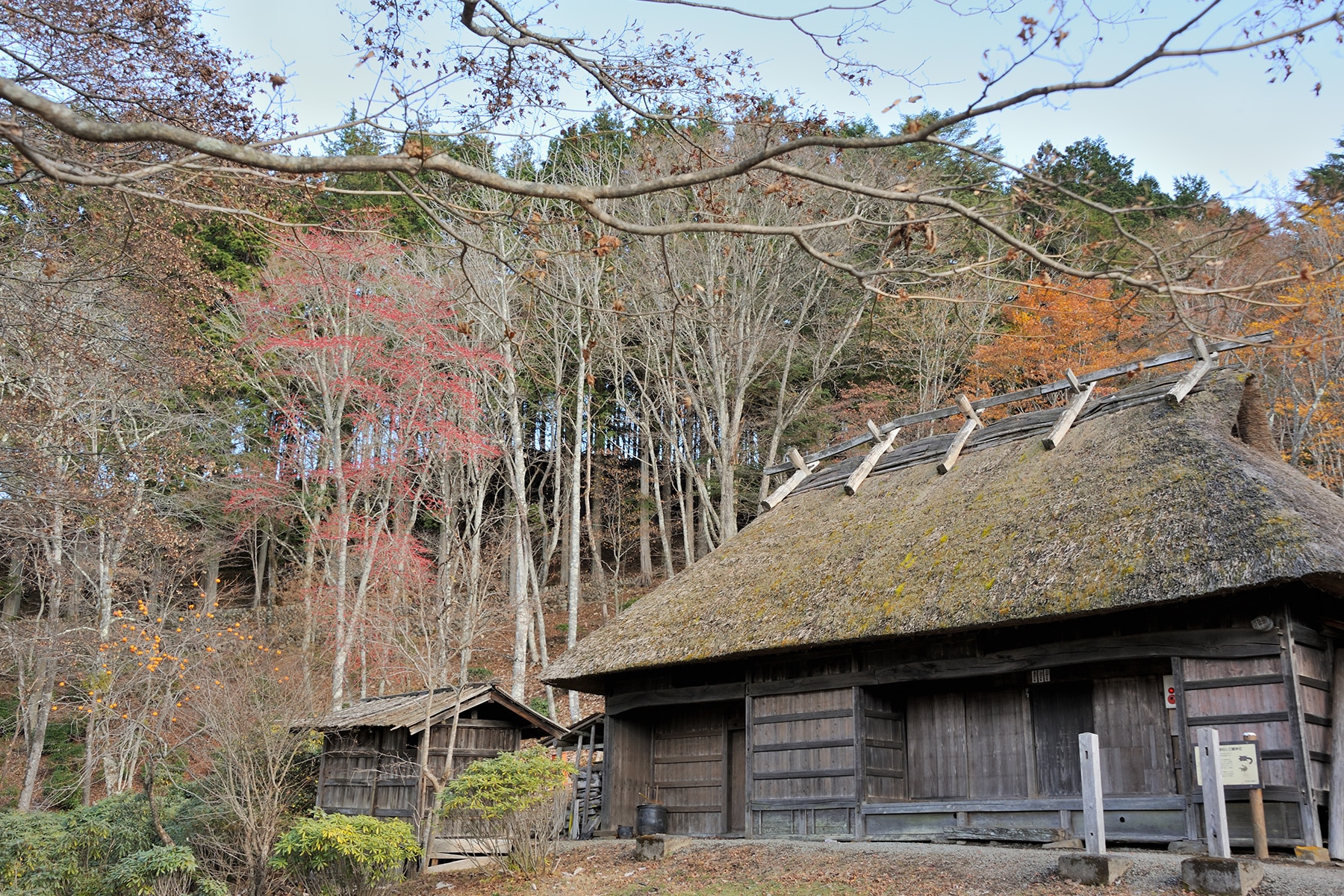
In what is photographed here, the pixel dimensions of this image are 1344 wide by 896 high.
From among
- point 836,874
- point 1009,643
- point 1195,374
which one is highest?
point 1195,374

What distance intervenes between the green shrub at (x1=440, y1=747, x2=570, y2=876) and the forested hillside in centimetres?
255

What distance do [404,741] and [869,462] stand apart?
9.25 meters

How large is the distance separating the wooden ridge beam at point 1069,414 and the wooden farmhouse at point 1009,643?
0.21 feet

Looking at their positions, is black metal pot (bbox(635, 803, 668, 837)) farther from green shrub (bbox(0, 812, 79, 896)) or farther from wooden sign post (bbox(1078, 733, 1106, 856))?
green shrub (bbox(0, 812, 79, 896))

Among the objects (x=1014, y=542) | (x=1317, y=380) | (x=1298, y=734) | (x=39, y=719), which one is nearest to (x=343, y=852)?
(x=1014, y=542)

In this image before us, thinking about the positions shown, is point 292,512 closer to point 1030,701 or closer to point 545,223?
point 1030,701

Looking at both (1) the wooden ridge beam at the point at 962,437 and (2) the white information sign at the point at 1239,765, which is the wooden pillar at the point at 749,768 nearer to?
(1) the wooden ridge beam at the point at 962,437

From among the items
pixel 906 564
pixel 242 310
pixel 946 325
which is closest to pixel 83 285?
pixel 242 310

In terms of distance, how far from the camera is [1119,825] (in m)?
10.8

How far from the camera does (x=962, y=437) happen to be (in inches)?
615

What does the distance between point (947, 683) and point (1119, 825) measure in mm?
2790

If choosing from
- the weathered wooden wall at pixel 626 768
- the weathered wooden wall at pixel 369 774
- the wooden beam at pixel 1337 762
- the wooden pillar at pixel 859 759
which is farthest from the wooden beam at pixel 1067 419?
the weathered wooden wall at pixel 369 774

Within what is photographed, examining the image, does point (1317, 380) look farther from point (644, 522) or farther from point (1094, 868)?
point (644, 522)

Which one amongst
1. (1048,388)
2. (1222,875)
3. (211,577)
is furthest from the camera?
(211,577)
